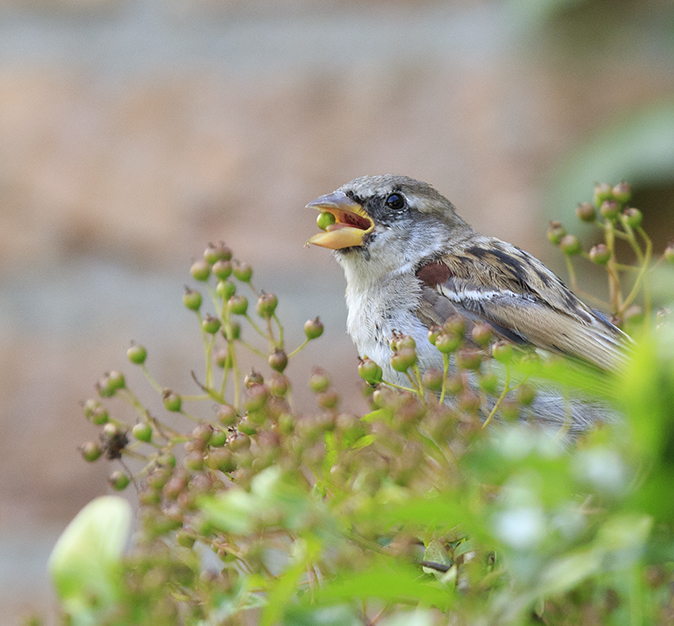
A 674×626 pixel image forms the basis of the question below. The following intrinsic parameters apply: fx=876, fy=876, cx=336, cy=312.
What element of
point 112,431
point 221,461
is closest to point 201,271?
point 112,431

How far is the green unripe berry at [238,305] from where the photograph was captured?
57 cm

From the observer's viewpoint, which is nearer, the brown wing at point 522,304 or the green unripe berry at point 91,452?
the green unripe berry at point 91,452

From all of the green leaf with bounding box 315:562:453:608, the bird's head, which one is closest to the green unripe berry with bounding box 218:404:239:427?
the green leaf with bounding box 315:562:453:608

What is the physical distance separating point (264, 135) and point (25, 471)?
770mm

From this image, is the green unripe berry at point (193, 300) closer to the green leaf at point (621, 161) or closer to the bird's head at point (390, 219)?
the bird's head at point (390, 219)

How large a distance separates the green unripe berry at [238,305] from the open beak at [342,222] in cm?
40

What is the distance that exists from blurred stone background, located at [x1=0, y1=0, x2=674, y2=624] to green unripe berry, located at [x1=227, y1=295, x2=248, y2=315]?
3.27ft

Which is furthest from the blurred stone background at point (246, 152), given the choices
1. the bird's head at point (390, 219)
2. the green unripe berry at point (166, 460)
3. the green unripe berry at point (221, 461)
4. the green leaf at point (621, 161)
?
the green unripe berry at point (221, 461)

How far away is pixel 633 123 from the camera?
5.11 ft

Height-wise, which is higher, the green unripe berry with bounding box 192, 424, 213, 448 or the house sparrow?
the house sparrow

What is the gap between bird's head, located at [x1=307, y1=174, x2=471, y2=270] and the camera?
1.17 metres

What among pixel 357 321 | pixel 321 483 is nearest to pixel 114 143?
pixel 357 321

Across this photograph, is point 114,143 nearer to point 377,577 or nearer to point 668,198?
point 668,198

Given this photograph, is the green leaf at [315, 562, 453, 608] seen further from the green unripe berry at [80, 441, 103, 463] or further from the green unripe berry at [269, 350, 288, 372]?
the green unripe berry at [80, 441, 103, 463]
